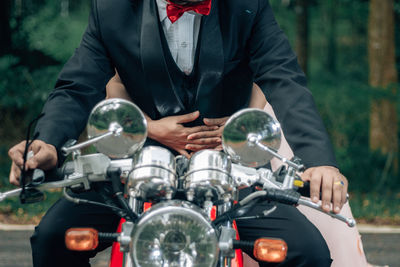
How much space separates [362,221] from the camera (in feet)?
21.1

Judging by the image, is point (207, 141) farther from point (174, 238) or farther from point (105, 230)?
point (174, 238)

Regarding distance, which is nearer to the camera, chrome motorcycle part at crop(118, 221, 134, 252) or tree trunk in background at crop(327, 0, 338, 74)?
chrome motorcycle part at crop(118, 221, 134, 252)

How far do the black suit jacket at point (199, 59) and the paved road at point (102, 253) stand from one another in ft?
8.28

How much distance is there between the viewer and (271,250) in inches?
54.8

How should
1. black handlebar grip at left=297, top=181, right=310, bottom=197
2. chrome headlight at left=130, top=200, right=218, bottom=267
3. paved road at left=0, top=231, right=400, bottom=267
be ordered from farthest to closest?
paved road at left=0, top=231, right=400, bottom=267, black handlebar grip at left=297, top=181, right=310, bottom=197, chrome headlight at left=130, top=200, right=218, bottom=267

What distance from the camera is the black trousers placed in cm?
186

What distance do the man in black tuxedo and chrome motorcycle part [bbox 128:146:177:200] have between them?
51 cm

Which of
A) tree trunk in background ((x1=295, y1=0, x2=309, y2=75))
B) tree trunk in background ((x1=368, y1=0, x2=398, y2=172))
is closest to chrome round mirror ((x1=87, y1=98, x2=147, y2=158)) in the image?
tree trunk in background ((x1=368, y1=0, x2=398, y2=172))

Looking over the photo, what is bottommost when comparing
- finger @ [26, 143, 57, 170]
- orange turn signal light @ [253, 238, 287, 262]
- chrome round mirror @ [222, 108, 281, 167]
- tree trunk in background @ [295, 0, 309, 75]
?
tree trunk in background @ [295, 0, 309, 75]

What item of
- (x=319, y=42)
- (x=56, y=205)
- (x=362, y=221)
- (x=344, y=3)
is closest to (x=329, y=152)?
(x=56, y=205)

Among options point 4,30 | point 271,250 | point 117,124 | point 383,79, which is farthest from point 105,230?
point 383,79

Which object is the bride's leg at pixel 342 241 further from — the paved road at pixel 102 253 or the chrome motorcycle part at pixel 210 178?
the paved road at pixel 102 253

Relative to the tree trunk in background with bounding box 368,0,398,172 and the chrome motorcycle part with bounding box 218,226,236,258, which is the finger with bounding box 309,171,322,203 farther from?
the tree trunk in background with bounding box 368,0,398,172

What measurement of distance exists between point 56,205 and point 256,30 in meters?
1.10
